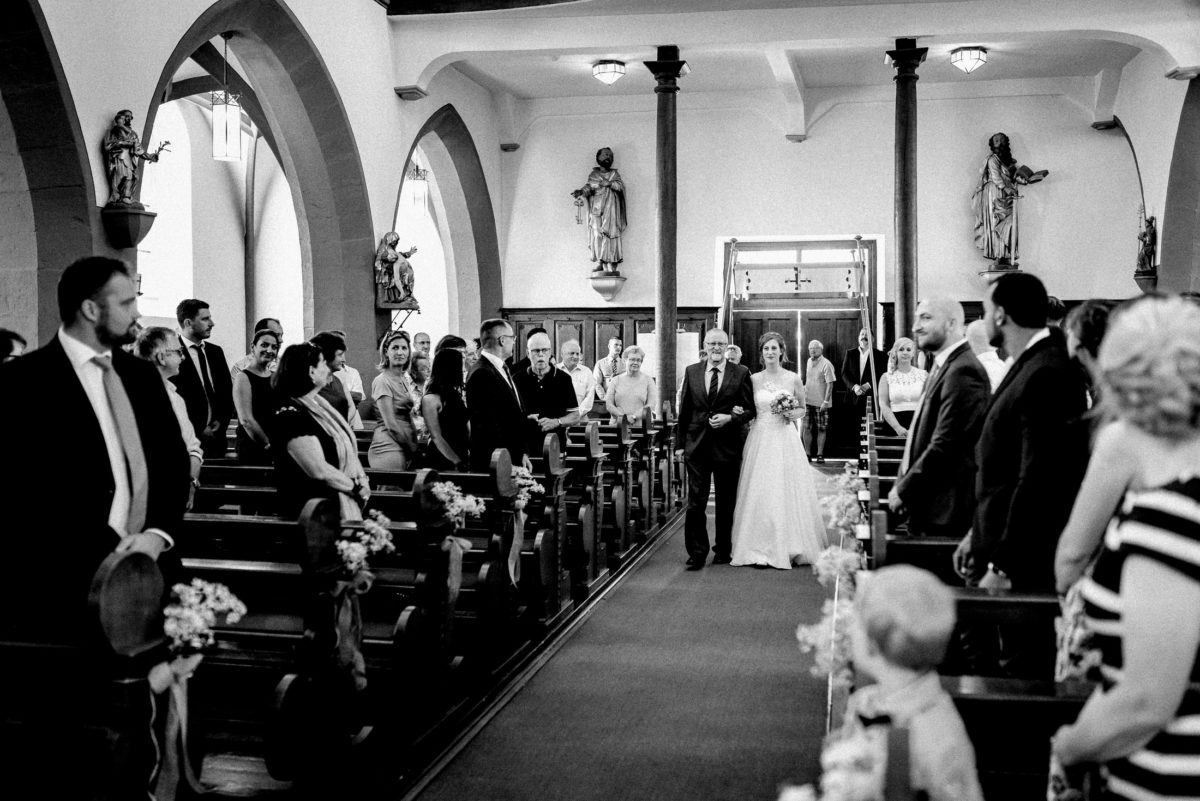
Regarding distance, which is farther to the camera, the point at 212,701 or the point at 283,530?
the point at 212,701

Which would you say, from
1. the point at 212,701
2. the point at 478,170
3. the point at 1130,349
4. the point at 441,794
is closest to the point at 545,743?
the point at 441,794

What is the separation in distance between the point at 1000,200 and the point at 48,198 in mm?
11803

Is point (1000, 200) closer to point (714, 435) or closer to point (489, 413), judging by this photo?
point (714, 435)

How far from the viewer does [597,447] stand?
712 centimetres

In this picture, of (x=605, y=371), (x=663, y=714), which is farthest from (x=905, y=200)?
(x=663, y=714)

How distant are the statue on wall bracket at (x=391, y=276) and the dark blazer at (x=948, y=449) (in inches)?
306

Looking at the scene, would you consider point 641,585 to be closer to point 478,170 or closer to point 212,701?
point 212,701

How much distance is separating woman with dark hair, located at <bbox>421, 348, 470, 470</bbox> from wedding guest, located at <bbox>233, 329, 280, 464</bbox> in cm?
86

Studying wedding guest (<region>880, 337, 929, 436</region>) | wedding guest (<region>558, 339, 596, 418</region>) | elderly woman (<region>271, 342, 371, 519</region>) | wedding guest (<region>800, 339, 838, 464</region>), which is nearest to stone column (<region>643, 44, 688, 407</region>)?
wedding guest (<region>558, 339, 596, 418</region>)

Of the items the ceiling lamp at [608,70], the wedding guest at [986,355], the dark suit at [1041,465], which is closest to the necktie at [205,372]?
the wedding guest at [986,355]

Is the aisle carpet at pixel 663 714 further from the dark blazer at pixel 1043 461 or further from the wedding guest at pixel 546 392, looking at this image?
the wedding guest at pixel 546 392

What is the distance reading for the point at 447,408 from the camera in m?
6.39

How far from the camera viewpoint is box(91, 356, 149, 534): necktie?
3.06m

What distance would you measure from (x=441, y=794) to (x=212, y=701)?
1.03m
